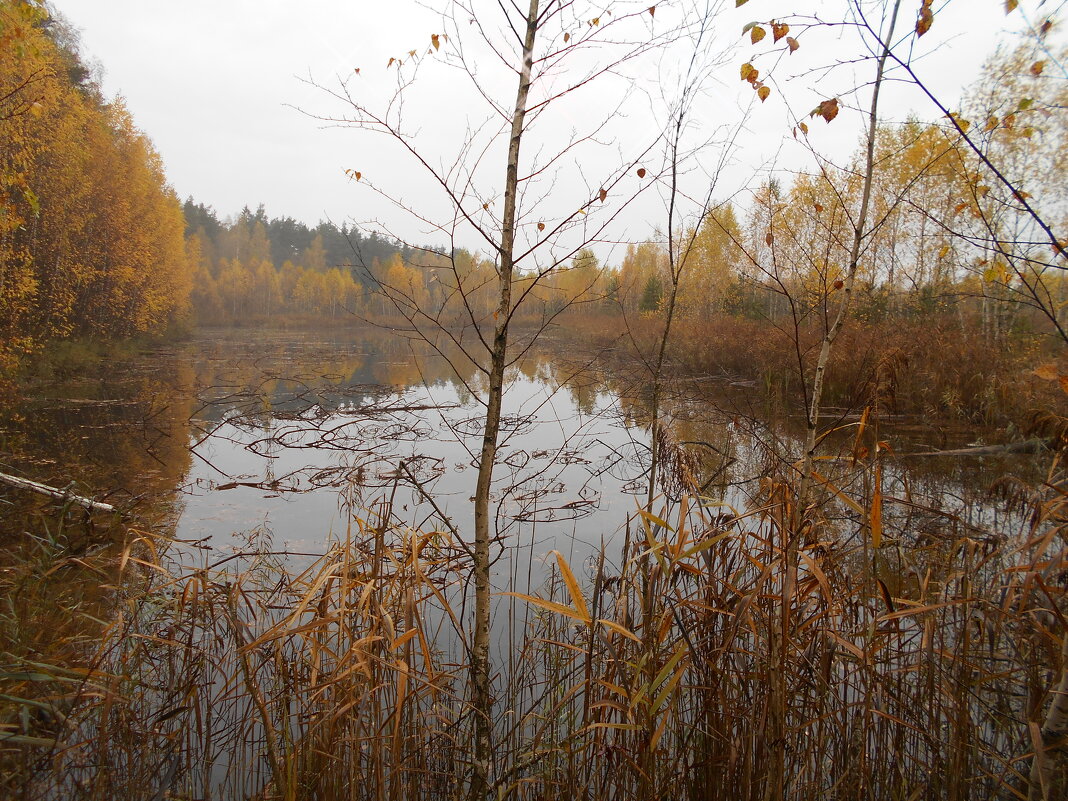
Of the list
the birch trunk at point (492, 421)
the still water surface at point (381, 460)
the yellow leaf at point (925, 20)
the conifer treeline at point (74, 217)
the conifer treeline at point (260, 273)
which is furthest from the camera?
the conifer treeline at point (260, 273)

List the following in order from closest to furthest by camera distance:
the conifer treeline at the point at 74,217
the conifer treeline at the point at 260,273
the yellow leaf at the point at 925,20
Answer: the yellow leaf at the point at 925,20 → the conifer treeline at the point at 74,217 → the conifer treeline at the point at 260,273

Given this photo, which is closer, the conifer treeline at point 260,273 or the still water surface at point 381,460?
the still water surface at point 381,460

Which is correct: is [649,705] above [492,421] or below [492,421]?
below

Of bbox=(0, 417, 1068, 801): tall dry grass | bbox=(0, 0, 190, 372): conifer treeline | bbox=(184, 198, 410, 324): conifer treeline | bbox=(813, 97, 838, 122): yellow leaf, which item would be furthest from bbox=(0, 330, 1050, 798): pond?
bbox=(184, 198, 410, 324): conifer treeline

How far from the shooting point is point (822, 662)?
75.0 inches

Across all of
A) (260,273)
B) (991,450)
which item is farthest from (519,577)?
(260,273)

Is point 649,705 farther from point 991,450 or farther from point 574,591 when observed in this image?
point 991,450

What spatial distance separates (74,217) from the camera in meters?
13.6

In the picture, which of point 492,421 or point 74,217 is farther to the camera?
point 74,217

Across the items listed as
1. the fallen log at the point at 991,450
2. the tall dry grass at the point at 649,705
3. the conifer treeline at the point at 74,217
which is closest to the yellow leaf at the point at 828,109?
the tall dry grass at the point at 649,705

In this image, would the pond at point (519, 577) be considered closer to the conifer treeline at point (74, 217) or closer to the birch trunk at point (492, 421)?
the birch trunk at point (492, 421)

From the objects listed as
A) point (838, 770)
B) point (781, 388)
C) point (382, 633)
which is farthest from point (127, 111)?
point (838, 770)

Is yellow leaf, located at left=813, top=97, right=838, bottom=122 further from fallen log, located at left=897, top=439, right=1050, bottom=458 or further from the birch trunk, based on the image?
fallen log, located at left=897, top=439, right=1050, bottom=458

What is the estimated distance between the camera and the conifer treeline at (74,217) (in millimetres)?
9984
